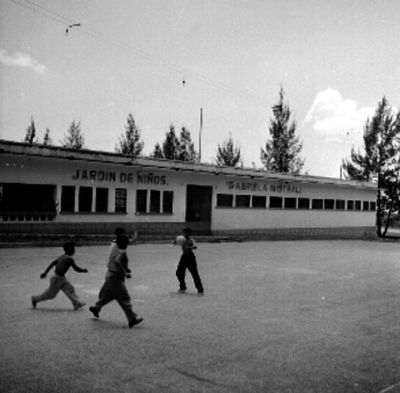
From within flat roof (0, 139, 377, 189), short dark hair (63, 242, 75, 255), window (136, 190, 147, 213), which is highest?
flat roof (0, 139, 377, 189)

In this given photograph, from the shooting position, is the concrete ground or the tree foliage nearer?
the concrete ground

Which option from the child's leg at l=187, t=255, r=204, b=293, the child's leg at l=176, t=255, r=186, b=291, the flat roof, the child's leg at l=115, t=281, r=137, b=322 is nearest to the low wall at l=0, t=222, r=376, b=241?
the flat roof

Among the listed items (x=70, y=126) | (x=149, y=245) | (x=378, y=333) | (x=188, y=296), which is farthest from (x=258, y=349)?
(x=70, y=126)

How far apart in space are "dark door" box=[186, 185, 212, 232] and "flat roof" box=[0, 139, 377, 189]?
62.2 inches

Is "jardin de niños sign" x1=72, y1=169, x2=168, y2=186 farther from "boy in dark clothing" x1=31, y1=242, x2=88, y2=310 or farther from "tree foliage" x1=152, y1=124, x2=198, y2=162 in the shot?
"tree foliage" x1=152, y1=124, x2=198, y2=162

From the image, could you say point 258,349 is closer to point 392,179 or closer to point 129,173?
point 129,173

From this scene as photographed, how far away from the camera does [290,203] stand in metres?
33.2

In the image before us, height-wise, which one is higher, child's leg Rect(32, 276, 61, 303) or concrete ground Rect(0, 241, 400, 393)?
child's leg Rect(32, 276, 61, 303)

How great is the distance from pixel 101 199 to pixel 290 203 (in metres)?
15.2

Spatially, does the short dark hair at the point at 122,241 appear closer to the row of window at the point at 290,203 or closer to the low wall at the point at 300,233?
the low wall at the point at 300,233

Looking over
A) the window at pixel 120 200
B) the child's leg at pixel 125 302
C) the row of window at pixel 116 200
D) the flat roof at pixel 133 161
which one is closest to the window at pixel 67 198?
the row of window at pixel 116 200

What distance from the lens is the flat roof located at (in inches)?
770

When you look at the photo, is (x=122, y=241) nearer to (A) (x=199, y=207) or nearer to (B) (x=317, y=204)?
(A) (x=199, y=207)

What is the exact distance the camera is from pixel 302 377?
5355 mm
